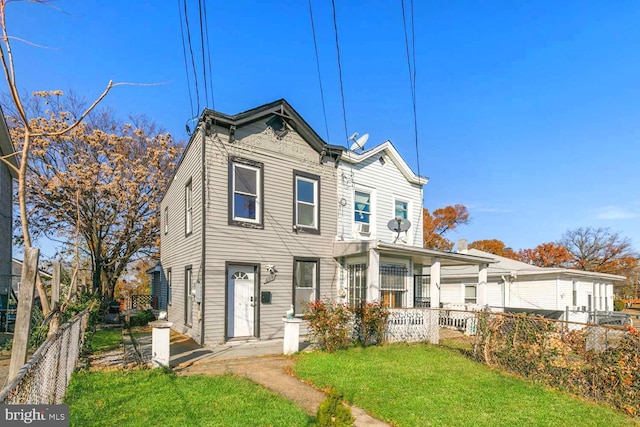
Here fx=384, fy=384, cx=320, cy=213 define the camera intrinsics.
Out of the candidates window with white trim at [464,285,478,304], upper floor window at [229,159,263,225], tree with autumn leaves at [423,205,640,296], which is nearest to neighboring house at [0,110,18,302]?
upper floor window at [229,159,263,225]

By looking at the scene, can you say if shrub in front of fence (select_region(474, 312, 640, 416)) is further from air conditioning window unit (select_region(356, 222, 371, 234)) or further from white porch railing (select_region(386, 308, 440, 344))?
air conditioning window unit (select_region(356, 222, 371, 234))

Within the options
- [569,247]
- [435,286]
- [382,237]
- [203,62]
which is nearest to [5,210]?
[203,62]

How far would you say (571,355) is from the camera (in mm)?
6852

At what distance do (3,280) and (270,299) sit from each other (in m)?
11.1

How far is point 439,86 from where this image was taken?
518 inches

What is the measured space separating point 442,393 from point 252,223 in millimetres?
6815

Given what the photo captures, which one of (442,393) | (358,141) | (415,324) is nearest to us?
(442,393)

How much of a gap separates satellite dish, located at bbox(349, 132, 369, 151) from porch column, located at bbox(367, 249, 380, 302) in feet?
15.6

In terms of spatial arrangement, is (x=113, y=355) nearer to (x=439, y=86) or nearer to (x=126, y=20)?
(x=126, y=20)

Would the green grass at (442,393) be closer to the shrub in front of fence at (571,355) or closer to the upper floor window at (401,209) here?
the shrub in front of fence at (571,355)

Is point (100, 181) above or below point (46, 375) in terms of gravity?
above

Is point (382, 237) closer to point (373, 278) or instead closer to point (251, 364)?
point (373, 278)

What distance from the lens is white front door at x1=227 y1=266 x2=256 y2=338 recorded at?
1061 cm

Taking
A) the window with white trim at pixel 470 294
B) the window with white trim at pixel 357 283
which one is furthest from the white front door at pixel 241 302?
the window with white trim at pixel 470 294
